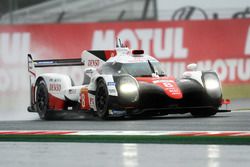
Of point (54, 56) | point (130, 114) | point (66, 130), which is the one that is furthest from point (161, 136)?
point (54, 56)

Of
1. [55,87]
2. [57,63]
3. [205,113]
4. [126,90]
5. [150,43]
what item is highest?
[150,43]

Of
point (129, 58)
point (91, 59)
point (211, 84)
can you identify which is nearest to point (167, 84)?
point (211, 84)

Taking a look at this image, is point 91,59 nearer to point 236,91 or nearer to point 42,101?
point 42,101

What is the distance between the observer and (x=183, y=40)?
82.7ft

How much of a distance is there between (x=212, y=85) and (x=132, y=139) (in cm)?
502

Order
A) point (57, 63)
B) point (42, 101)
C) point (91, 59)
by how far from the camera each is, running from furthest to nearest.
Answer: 1. point (57, 63)
2. point (42, 101)
3. point (91, 59)

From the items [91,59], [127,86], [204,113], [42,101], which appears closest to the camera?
[127,86]

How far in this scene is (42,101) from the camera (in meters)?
18.6

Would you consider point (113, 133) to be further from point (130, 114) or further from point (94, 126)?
point (130, 114)

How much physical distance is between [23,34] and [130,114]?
10.3 metres

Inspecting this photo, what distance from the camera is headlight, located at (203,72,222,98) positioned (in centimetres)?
1670

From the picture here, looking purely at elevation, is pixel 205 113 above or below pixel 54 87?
below

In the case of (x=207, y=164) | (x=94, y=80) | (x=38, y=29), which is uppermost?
(x=38, y=29)

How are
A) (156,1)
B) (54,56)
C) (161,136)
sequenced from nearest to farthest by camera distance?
(161,136) → (54,56) → (156,1)
